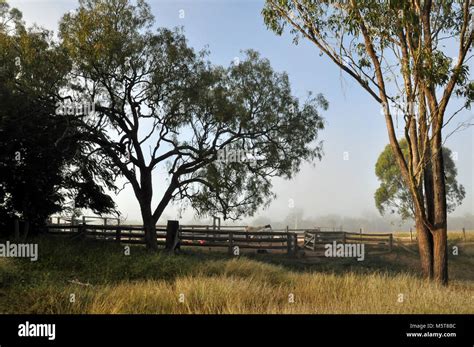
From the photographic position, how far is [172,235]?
81.0 ft

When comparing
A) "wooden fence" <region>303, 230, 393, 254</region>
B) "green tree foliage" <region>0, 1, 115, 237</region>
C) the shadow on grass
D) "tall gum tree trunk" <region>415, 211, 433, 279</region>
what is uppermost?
"green tree foliage" <region>0, 1, 115, 237</region>

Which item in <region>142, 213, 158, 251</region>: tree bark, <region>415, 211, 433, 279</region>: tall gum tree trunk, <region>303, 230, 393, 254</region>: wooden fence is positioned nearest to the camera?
<region>415, 211, 433, 279</region>: tall gum tree trunk

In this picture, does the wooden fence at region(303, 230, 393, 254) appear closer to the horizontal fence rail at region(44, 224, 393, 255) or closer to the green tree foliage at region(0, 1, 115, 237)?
the horizontal fence rail at region(44, 224, 393, 255)

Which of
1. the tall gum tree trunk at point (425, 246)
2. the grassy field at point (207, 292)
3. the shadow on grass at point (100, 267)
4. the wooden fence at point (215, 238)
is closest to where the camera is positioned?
the grassy field at point (207, 292)

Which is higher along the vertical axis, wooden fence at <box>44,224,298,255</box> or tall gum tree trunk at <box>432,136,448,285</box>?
tall gum tree trunk at <box>432,136,448,285</box>

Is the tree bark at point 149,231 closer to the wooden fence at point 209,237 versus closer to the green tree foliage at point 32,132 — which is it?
the wooden fence at point 209,237

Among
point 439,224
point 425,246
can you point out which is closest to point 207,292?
point 425,246

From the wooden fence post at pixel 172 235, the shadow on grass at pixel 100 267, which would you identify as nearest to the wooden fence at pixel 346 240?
the shadow on grass at pixel 100 267

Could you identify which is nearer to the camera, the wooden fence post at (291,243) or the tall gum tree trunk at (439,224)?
the tall gum tree trunk at (439,224)

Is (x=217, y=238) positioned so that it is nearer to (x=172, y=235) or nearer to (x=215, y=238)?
(x=215, y=238)

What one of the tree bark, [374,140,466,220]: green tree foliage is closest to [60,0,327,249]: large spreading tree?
the tree bark

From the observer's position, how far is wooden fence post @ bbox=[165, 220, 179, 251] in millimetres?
24484

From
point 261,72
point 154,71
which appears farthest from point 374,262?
point 154,71

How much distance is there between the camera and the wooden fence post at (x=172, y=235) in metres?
24.5
